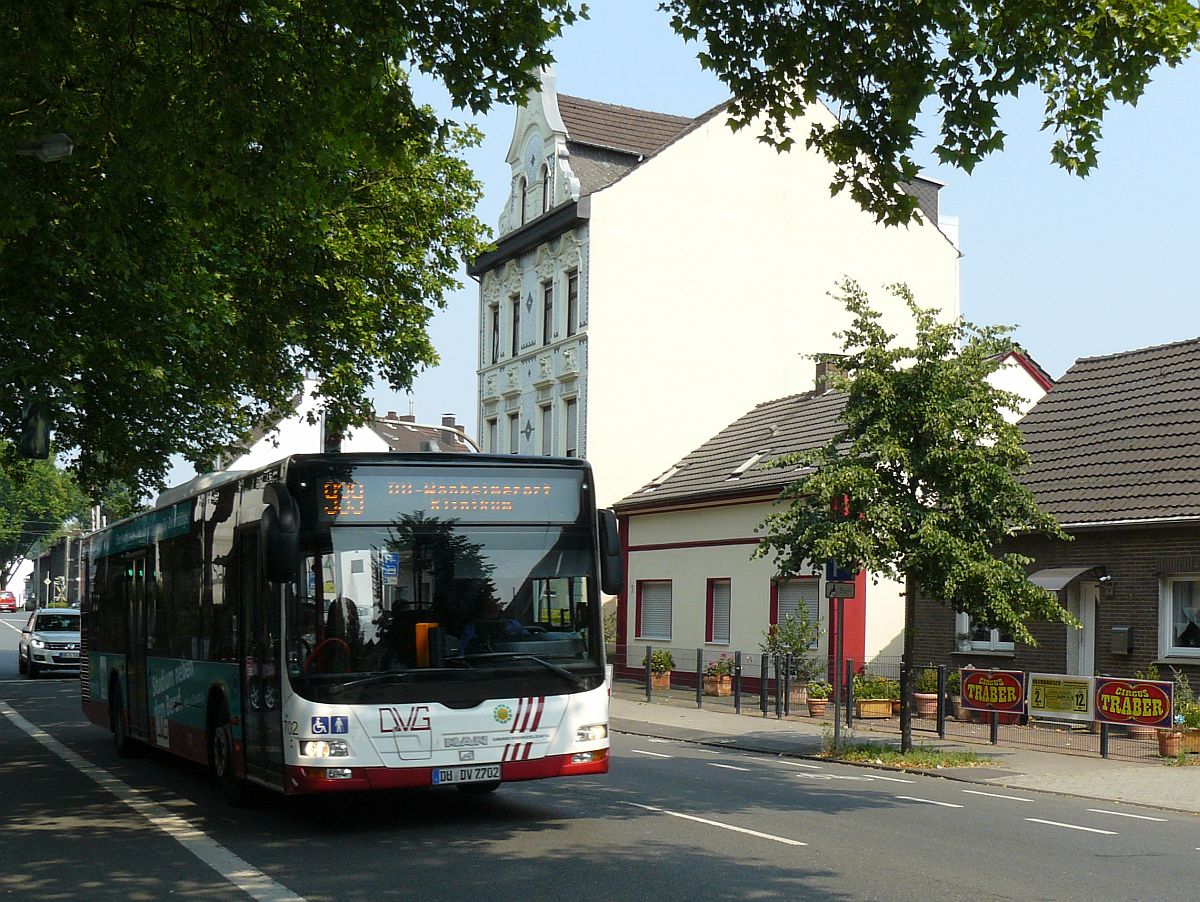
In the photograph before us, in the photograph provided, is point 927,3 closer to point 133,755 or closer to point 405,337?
point 133,755

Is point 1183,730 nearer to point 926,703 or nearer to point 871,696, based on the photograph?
point 926,703

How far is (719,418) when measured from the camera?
1708 inches

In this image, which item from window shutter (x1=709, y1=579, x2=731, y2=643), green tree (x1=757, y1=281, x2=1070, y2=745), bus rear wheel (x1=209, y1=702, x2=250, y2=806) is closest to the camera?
bus rear wheel (x1=209, y1=702, x2=250, y2=806)

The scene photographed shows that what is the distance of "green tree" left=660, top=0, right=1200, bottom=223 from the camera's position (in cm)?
1052

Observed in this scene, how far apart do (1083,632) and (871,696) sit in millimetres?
3612

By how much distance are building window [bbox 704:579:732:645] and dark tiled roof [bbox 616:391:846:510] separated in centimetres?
207

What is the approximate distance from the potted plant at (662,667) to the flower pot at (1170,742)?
51.0 feet

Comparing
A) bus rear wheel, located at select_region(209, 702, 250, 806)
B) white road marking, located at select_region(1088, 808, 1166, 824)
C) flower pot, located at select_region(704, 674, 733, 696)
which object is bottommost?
flower pot, located at select_region(704, 674, 733, 696)

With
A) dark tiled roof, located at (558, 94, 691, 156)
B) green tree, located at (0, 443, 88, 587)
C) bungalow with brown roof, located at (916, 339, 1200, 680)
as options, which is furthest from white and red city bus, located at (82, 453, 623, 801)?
green tree, located at (0, 443, 88, 587)

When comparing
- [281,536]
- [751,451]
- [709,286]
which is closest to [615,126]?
[709,286]

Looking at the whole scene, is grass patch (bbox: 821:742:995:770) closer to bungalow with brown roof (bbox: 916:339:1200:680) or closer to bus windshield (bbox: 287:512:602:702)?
bungalow with brown roof (bbox: 916:339:1200:680)

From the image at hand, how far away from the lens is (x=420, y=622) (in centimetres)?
1138

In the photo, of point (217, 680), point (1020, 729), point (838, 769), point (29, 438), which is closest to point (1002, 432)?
point (838, 769)

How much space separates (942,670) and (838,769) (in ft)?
14.0
